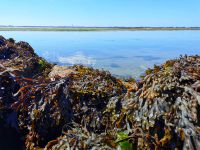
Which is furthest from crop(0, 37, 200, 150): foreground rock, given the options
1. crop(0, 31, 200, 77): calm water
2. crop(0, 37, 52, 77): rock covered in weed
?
crop(0, 31, 200, 77): calm water

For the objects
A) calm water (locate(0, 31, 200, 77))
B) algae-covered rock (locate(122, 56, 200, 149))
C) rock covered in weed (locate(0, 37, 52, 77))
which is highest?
algae-covered rock (locate(122, 56, 200, 149))

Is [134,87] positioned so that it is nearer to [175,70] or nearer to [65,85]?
[175,70]

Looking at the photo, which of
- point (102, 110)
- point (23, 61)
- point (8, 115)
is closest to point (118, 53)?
point (23, 61)

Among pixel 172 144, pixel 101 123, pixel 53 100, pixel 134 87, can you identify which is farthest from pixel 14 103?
pixel 172 144

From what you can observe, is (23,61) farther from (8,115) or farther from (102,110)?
(102,110)

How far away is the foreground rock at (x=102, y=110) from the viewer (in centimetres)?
346

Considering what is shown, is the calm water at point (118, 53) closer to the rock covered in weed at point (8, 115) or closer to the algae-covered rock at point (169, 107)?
the rock covered in weed at point (8, 115)

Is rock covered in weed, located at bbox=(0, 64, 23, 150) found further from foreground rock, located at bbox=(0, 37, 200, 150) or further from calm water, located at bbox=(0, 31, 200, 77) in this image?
calm water, located at bbox=(0, 31, 200, 77)

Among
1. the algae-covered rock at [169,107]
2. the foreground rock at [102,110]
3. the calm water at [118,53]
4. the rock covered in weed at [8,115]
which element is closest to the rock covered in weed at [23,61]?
the foreground rock at [102,110]

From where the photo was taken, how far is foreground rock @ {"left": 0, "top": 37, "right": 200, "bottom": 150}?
3.46 meters

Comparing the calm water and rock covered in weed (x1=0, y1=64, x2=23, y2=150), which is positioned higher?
rock covered in weed (x1=0, y1=64, x2=23, y2=150)

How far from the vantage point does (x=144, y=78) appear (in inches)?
160

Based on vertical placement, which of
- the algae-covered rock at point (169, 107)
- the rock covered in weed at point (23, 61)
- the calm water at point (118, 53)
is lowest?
the calm water at point (118, 53)

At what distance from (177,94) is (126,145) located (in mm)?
775
